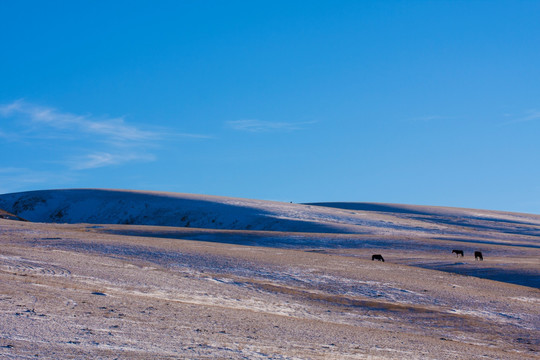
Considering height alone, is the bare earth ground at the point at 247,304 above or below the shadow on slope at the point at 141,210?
below

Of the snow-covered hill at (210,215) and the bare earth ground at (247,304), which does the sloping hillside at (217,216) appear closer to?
the snow-covered hill at (210,215)

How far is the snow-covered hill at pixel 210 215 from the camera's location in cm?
5441

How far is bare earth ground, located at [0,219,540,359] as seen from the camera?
11148mm

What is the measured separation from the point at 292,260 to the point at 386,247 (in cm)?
1118

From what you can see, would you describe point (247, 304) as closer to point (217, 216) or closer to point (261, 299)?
point (261, 299)

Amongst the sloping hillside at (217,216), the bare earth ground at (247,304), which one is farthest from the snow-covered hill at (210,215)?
the bare earth ground at (247,304)

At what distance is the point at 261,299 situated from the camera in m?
18.1

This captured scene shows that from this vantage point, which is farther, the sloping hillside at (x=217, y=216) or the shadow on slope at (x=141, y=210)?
the shadow on slope at (x=141, y=210)

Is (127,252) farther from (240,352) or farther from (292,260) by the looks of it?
(240,352)

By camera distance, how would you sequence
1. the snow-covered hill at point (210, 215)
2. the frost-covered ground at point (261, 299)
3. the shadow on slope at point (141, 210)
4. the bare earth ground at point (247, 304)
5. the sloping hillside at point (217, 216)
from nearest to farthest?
the bare earth ground at point (247, 304) < the frost-covered ground at point (261, 299) < the sloping hillside at point (217, 216) < the snow-covered hill at point (210, 215) < the shadow on slope at point (141, 210)

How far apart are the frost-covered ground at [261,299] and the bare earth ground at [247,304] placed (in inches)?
1.9

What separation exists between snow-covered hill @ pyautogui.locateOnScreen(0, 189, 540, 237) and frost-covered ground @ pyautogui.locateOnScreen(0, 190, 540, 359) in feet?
50.3

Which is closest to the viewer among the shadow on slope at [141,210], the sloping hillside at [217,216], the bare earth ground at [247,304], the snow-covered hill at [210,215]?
the bare earth ground at [247,304]

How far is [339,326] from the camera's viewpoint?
1498cm
